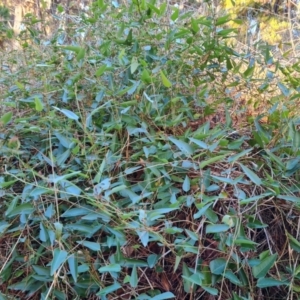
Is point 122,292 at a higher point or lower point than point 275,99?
lower

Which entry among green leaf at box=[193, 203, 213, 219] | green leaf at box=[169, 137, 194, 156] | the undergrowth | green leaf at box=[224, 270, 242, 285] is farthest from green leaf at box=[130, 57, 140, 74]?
green leaf at box=[224, 270, 242, 285]

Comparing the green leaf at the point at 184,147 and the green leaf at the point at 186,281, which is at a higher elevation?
the green leaf at the point at 184,147

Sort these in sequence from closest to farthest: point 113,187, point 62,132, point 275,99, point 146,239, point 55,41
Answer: point 146,239 < point 113,187 < point 62,132 < point 275,99 < point 55,41

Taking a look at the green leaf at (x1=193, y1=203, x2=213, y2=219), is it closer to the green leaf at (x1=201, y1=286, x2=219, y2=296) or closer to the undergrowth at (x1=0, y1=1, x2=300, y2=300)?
the undergrowth at (x1=0, y1=1, x2=300, y2=300)

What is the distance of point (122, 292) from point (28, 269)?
164 mm

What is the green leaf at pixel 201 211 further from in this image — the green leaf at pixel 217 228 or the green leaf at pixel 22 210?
the green leaf at pixel 22 210

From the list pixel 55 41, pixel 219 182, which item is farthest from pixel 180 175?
pixel 55 41

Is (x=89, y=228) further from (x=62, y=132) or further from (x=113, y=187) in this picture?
(x=62, y=132)

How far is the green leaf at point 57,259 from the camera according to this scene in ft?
1.74

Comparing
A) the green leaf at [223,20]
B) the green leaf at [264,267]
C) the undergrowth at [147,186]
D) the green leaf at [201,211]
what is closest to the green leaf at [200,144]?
the undergrowth at [147,186]

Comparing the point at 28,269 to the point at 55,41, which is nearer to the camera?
the point at 28,269

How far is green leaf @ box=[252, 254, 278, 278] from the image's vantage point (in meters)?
0.54

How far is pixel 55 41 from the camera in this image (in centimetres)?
108

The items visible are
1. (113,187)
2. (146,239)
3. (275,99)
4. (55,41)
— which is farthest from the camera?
(55,41)
